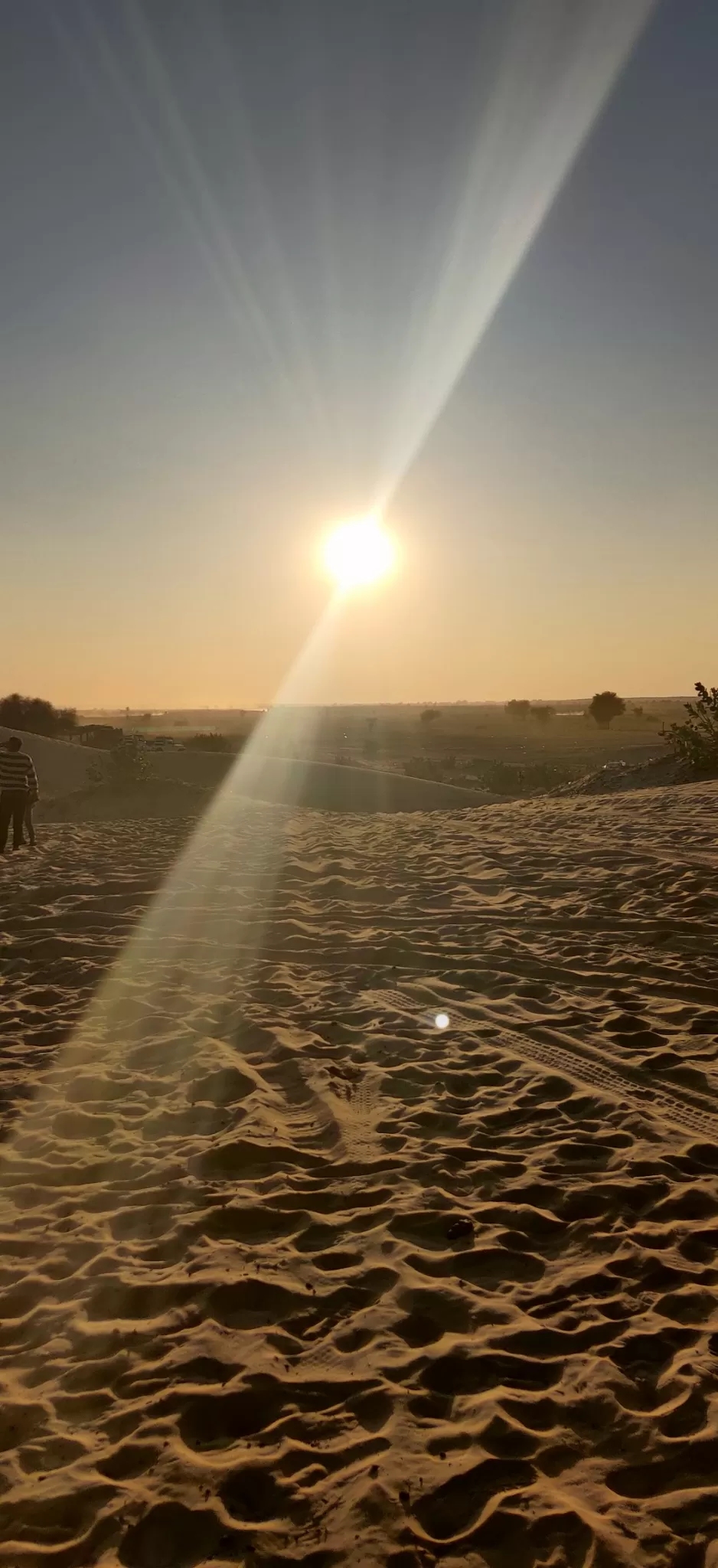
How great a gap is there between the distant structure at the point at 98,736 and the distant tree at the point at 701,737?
2785cm

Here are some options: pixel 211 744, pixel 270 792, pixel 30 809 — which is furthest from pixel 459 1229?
pixel 211 744

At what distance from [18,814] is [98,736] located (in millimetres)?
32292

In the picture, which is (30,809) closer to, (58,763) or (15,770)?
(15,770)

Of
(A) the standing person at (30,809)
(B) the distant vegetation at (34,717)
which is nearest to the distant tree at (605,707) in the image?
(B) the distant vegetation at (34,717)

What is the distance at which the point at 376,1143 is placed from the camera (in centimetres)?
462

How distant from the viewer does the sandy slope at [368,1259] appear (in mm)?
2572

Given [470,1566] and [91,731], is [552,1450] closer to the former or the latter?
[470,1566]

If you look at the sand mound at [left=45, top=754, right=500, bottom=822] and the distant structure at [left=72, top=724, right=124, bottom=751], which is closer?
the sand mound at [left=45, top=754, right=500, bottom=822]

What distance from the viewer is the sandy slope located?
257 centimetres

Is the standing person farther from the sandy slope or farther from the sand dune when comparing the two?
the sand dune

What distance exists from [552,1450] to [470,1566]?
1.53ft

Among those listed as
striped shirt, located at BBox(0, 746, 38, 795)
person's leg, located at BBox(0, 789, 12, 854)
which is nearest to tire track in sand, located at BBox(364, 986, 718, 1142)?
striped shirt, located at BBox(0, 746, 38, 795)

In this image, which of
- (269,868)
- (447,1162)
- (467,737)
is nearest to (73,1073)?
(447,1162)

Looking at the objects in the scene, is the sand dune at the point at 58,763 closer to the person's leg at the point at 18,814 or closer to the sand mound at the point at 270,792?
the sand mound at the point at 270,792
